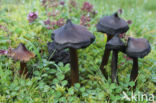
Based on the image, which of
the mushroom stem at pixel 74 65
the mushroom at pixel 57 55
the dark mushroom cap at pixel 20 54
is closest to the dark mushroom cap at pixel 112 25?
the mushroom stem at pixel 74 65

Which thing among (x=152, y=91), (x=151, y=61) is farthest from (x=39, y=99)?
(x=151, y=61)

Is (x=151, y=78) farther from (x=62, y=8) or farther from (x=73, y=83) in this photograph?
(x=62, y=8)

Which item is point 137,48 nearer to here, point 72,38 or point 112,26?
point 112,26

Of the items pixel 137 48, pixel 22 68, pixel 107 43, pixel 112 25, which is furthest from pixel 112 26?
pixel 22 68

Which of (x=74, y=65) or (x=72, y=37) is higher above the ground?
(x=72, y=37)

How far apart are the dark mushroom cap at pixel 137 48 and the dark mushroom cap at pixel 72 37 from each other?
1.35ft

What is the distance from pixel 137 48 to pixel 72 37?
68cm

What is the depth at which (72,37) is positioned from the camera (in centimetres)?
177

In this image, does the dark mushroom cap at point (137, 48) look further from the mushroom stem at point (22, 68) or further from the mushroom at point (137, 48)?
the mushroom stem at point (22, 68)

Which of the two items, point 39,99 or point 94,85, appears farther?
point 94,85

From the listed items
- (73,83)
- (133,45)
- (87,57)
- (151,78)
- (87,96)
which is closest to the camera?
(133,45)

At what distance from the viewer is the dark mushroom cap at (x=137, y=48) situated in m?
1.79

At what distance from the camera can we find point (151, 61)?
288cm

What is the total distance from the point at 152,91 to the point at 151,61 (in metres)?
0.72
